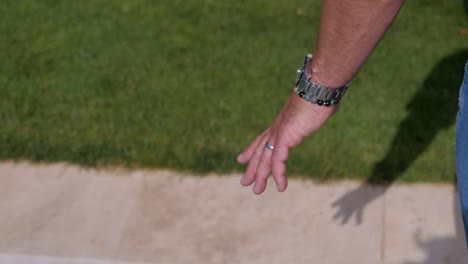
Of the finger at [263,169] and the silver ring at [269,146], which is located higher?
the silver ring at [269,146]

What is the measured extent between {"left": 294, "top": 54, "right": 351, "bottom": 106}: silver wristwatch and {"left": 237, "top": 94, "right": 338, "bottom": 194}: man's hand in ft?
0.05

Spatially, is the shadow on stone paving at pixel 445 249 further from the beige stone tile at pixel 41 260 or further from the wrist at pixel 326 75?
the wrist at pixel 326 75

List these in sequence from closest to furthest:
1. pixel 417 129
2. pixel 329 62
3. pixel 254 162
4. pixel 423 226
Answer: pixel 329 62
pixel 254 162
pixel 423 226
pixel 417 129

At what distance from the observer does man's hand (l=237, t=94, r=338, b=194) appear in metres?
1.91

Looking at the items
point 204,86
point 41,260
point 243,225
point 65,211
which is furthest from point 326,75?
point 204,86

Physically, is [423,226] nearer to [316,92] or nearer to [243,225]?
[243,225]

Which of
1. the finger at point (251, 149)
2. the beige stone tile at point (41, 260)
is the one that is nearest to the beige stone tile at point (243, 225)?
the beige stone tile at point (41, 260)

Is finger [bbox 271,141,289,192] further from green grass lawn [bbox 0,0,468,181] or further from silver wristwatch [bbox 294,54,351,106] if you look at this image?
green grass lawn [bbox 0,0,468,181]

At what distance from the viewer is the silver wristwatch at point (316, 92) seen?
1859 millimetres

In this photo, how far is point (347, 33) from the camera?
5.49 feet

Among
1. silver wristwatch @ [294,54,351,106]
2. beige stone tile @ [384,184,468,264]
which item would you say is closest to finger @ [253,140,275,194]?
silver wristwatch @ [294,54,351,106]

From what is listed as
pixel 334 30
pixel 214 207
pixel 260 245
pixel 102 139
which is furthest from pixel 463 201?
pixel 102 139

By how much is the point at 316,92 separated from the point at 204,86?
8.08ft

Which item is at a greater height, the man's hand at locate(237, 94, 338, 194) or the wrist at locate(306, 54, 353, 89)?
the wrist at locate(306, 54, 353, 89)
